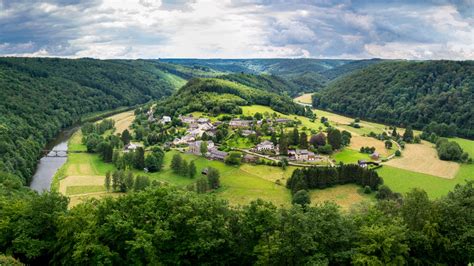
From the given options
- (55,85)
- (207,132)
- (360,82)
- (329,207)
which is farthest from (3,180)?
(360,82)

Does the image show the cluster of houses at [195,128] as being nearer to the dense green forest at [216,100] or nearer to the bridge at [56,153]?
the dense green forest at [216,100]

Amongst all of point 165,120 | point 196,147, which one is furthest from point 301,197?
point 165,120

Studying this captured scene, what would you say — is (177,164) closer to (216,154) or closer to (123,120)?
(216,154)

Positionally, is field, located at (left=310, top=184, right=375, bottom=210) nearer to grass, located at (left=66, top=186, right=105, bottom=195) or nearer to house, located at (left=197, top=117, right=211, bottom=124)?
grass, located at (left=66, top=186, right=105, bottom=195)

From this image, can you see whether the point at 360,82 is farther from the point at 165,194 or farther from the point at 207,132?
the point at 165,194

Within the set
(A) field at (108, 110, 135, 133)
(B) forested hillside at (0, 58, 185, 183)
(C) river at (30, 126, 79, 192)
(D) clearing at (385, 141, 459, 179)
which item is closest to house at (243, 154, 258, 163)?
(D) clearing at (385, 141, 459, 179)
